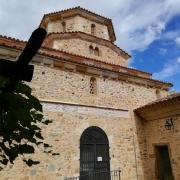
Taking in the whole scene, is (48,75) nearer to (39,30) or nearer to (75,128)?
(75,128)

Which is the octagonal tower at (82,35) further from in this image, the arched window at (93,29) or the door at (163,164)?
the door at (163,164)

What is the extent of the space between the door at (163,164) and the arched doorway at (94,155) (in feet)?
8.95

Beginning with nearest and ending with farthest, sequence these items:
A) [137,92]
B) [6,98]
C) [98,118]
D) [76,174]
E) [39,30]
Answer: [39,30]
[6,98]
[76,174]
[98,118]
[137,92]

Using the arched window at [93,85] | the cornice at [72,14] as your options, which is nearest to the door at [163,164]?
the arched window at [93,85]

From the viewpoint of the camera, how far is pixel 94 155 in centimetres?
1002

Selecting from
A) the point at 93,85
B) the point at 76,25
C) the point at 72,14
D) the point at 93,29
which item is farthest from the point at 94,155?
the point at 72,14

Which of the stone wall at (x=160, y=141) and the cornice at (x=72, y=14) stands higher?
the cornice at (x=72, y=14)

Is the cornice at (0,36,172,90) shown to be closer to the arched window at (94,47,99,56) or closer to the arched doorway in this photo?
the arched window at (94,47,99,56)

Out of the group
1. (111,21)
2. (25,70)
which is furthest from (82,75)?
(25,70)

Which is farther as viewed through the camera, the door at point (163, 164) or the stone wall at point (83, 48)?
the stone wall at point (83, 48)

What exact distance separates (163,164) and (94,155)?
3.74 m

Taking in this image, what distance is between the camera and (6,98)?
2375 mm

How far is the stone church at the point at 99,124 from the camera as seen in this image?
920 cm

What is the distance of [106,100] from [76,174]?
3785 millimetres
